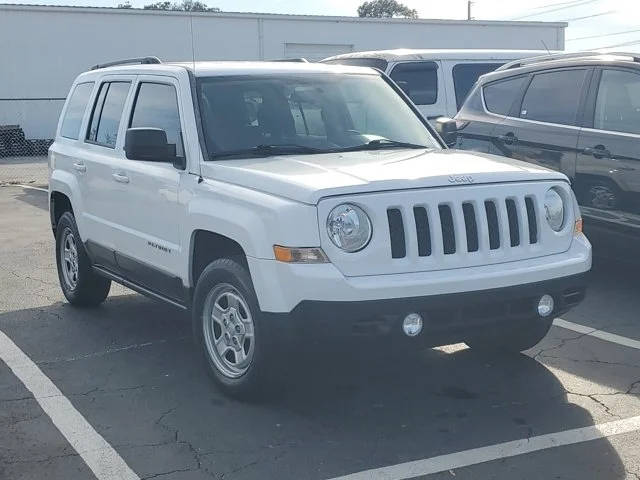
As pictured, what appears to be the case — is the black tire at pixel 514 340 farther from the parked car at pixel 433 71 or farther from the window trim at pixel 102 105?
the parked car at pixel 433 71

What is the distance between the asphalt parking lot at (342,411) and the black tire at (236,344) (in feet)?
0.41

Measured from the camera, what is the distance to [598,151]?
7.27 m

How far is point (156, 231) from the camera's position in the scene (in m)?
5.83

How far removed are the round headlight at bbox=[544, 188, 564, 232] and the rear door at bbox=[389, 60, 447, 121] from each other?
702cm

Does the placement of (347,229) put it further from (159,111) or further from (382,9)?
(382,9)

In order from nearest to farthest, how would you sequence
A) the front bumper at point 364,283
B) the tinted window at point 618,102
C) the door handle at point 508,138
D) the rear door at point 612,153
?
the front bumper at point 364,283 → the rear door at point 612,153 → the tinted window at point 618,102 → the door handle at point 508,138

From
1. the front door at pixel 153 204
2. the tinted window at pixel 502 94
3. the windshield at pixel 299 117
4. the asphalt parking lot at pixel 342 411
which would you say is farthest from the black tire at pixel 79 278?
the tinted window at pixel 502 94

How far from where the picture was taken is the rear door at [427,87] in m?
12.1

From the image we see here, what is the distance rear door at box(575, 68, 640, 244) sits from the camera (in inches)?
276

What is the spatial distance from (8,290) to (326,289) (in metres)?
4.77

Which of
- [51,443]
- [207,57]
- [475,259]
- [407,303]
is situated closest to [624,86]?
[475,259]

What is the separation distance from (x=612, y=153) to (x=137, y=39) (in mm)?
28552

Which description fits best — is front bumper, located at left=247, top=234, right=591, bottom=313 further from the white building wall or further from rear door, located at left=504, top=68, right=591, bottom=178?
the white building wall

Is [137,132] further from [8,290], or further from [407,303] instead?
[8,290]
